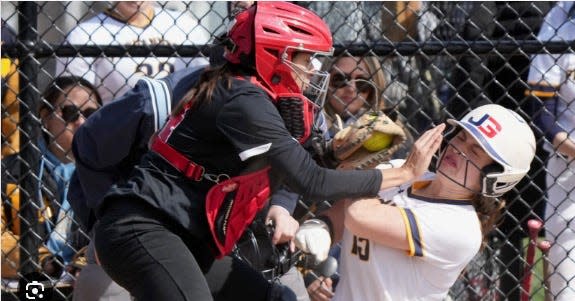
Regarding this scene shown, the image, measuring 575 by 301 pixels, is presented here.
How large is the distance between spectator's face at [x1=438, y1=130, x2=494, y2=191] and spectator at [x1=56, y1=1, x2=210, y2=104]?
1.69m

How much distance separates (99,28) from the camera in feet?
16.2

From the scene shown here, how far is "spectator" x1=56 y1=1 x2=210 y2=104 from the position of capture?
481 centimetres

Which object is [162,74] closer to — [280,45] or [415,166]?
[280,45]

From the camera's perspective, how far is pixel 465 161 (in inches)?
133

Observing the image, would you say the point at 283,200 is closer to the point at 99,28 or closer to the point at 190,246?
the point at 190,246

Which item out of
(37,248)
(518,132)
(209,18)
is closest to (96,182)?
(37,248)

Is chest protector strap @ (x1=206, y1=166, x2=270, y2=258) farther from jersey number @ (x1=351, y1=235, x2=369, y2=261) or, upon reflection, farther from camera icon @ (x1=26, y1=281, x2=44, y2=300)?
camera icon @ (x1=26, y1=281, x2=44, y2=300)

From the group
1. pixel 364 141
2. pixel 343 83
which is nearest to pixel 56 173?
pixel 343 83

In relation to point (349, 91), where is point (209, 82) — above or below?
above

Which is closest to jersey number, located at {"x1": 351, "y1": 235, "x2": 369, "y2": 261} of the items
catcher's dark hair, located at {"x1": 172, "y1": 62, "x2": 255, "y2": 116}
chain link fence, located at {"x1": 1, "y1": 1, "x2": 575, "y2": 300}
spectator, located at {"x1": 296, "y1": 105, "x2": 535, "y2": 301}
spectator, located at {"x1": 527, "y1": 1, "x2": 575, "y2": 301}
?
spectator, located at {"x1": 296, "y1": 105, "x2": 535, "y2": 301}


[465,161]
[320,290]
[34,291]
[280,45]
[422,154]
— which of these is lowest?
[320,290]

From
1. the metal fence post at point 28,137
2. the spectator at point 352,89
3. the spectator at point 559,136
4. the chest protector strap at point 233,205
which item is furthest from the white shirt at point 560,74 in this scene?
the metal fence post at point 28,137

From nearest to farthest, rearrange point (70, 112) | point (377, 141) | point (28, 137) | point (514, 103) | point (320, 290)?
1. point (377, 141)
2. point (320, 290)
3. point (28, 137)
4. point (70, 112)
5. point (514, 103)

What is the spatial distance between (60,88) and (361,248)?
1.89 m
